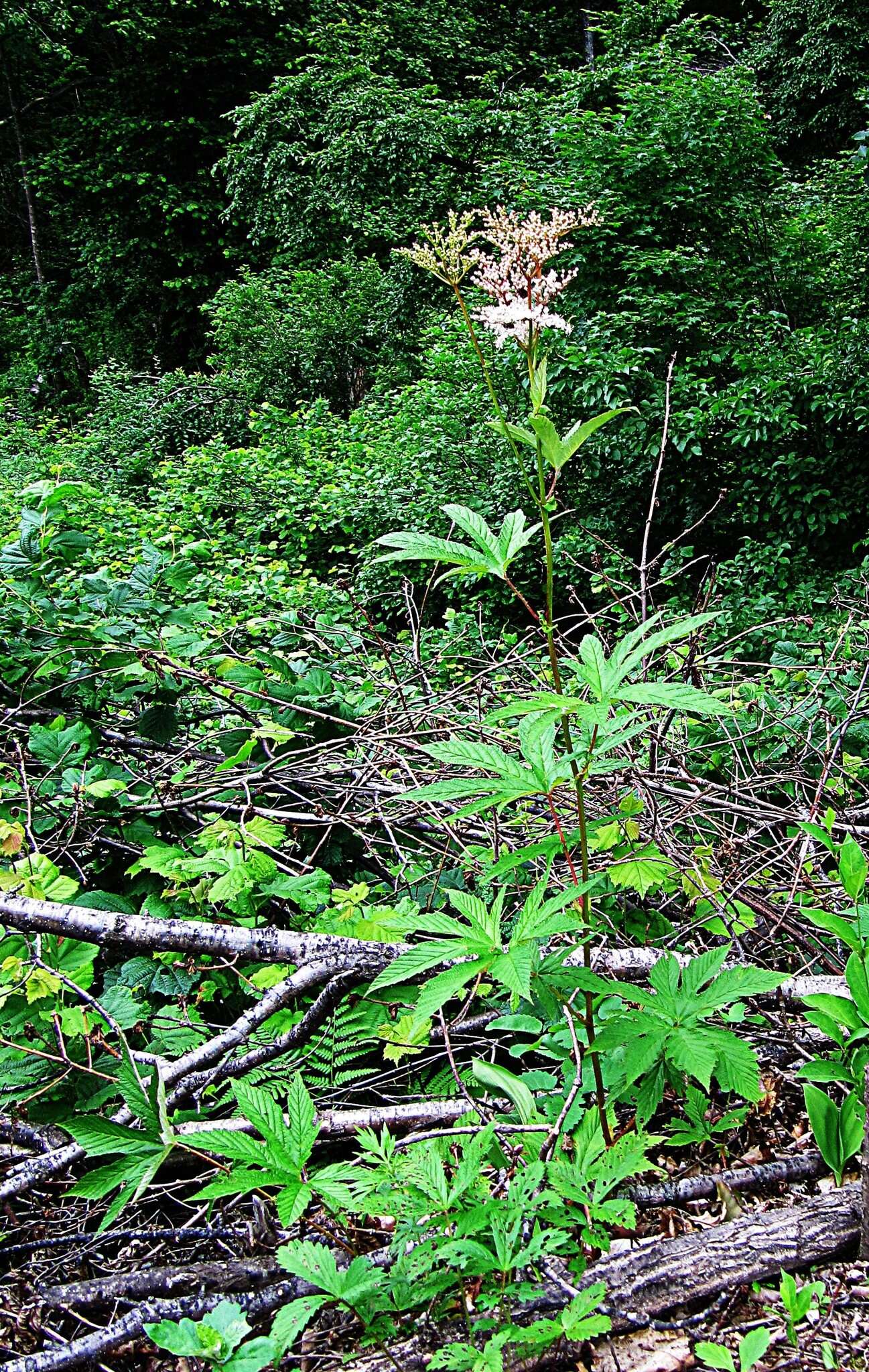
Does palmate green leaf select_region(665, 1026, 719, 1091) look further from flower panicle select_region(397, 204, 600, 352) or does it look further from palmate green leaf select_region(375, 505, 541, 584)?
flower panicle select_region(397, 204, 600, 352)

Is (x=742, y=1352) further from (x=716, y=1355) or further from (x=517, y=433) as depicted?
(x=517, y=433)

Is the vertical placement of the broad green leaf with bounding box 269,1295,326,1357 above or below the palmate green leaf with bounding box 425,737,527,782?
below

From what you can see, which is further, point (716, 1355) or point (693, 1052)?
point (693, 1052)

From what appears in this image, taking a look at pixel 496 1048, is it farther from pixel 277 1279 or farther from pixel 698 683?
pixel 698 683

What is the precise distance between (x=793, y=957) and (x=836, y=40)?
583 inches

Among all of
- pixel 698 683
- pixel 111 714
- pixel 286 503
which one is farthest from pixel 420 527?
pixel 111 714

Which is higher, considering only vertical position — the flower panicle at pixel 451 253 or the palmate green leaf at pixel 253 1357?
the flower panicle at pixel 451 253

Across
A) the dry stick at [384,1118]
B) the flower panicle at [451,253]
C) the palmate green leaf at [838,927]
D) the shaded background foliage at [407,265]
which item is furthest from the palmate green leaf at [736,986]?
the shaded background foliage at [407,265]

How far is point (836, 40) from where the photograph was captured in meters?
12.2

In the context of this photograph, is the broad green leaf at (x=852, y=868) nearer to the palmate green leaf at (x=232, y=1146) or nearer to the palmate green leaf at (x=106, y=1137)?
the palmate green leaf at (x=232, y=1146)

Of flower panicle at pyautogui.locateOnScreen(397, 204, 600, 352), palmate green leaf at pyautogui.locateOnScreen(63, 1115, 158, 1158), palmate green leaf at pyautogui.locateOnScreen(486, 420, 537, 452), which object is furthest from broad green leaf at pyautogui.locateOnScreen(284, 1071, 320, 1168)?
flower panicle at pyautogui.locateOnScreen(397, 204, 600, 352)

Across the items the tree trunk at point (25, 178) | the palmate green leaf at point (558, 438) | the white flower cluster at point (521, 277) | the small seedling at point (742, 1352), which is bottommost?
the small seedling at point (742, 1352)

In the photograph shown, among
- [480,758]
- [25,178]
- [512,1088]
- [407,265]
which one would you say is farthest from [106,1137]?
[25,178]

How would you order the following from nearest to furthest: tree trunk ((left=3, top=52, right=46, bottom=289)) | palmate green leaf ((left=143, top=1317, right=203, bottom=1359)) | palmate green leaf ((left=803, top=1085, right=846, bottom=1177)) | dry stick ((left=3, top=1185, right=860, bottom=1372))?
palmate green leaf ((left=143, top=1317, right=203, bottom=1359))
dry stick ((left=3, top=1185, right=860, bottom=1372))
palmate green leaf ((left=803, top=1085, right=846, bottom=1177))
tree trunk ((left=3, top=52, right=46, bottom=289))
